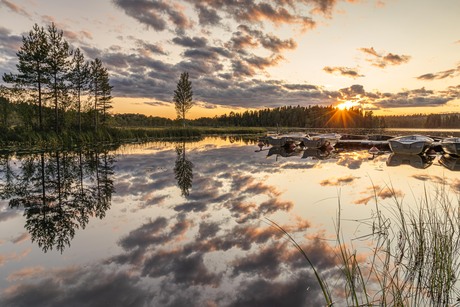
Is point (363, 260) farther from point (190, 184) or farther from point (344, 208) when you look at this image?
point (190, 184)

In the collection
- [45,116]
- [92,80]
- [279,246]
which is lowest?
[279,246]

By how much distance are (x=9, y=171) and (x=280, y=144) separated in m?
27.3

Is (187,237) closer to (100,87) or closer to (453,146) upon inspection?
(453,146)

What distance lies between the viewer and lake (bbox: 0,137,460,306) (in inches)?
173

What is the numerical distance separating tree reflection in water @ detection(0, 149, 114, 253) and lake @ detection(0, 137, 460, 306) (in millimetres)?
55

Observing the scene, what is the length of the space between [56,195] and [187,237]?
6554 mm

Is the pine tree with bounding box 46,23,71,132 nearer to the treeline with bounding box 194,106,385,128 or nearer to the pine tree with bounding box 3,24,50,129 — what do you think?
the pine tree with bounding box 3,24,50,129

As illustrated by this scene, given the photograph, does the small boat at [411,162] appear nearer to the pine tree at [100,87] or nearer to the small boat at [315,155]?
the small boat at [315,155]

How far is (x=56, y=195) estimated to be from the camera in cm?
1032

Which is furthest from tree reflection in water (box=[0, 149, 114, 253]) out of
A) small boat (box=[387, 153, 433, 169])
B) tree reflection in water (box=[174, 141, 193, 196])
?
small boat (box=[387, 153, 433, 169])

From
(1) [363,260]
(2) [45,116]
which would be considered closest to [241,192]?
(1) [363,260]

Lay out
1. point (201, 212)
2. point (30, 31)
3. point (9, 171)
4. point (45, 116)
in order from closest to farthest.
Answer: point (201, 212)
point (9, 171)
point (30, 31)
point (45, 116)

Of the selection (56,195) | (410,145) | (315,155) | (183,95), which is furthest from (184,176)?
(183,95)

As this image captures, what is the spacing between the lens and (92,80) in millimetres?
46875
